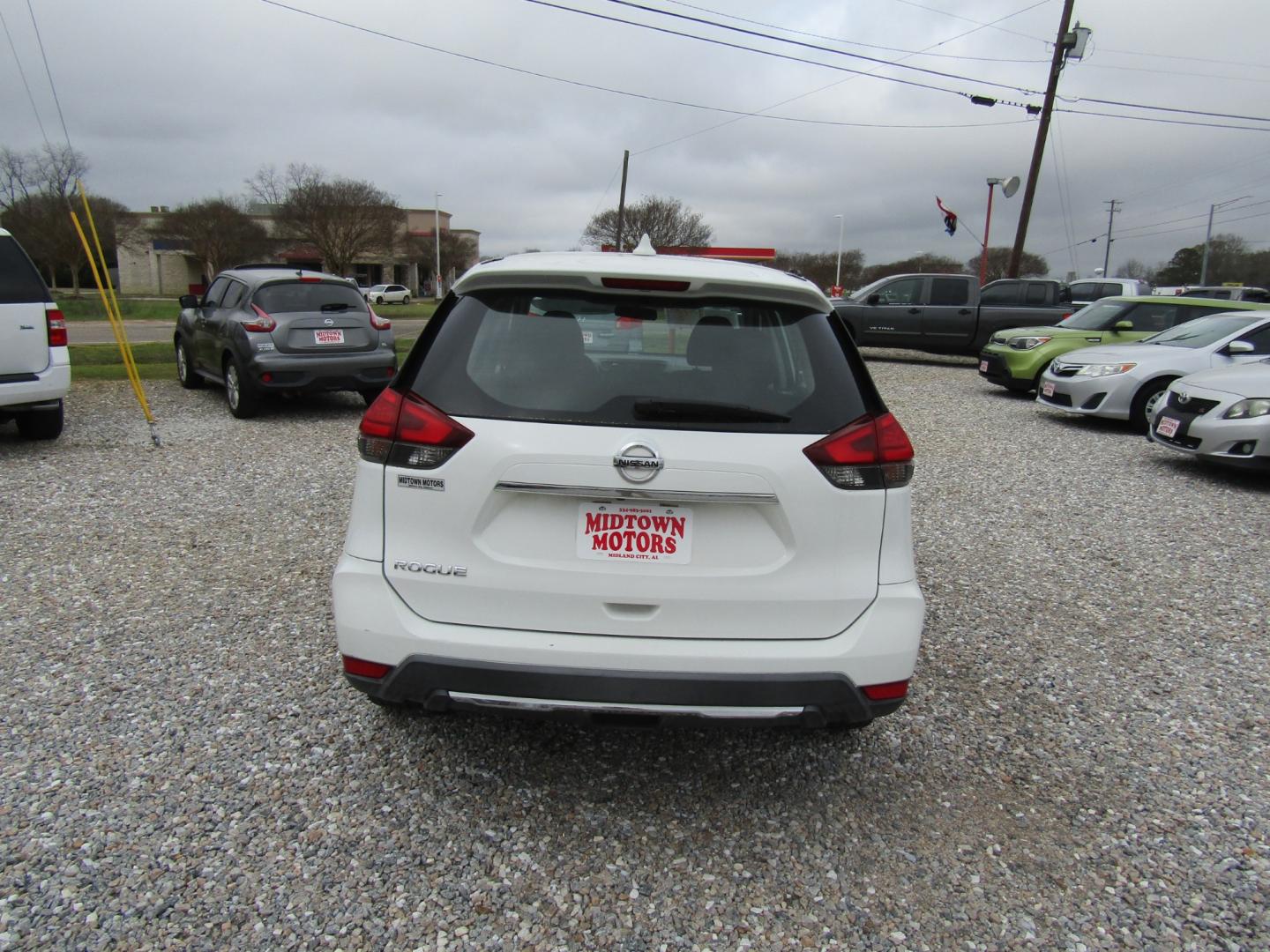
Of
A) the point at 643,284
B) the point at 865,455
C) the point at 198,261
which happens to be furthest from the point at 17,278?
the point at 198,261

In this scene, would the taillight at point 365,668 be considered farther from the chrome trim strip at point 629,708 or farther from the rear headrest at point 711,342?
the rear headrest at point 711,342

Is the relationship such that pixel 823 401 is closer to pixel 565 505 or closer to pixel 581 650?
pixel 565 505

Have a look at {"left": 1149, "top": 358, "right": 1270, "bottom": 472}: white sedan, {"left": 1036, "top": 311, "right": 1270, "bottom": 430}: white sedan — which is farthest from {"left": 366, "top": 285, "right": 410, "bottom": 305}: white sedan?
{"left": 1149, "top": 358, "right": 1270, "bottom": 472}: white sedan

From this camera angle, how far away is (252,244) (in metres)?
51.4

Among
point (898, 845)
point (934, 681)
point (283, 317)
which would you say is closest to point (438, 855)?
point (898, 845)

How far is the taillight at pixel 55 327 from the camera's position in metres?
7.48

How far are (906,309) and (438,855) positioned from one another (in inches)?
636

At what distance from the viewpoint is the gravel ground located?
88.7 inches

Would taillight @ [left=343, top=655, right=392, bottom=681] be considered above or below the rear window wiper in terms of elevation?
below

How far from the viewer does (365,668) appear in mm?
2451

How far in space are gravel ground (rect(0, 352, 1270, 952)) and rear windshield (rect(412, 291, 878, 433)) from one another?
4.24 feet

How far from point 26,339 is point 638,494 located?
7386 mm

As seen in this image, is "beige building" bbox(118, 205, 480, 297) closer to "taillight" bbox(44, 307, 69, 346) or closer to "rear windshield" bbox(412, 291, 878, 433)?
"taillight" bbox(44, 307, 69, 346)

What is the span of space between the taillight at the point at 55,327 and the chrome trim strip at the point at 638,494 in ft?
23.3
